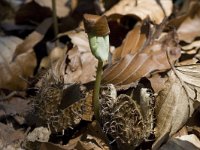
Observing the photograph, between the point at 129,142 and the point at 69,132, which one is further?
the point at 69,132

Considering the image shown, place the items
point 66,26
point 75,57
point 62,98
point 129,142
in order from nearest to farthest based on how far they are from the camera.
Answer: point 129,142
point 62,98
point 75,57
point 66,26

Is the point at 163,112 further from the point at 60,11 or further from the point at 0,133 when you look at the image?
the point at 60,11

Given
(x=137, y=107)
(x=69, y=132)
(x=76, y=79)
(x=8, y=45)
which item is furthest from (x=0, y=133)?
(x=8, y=45)

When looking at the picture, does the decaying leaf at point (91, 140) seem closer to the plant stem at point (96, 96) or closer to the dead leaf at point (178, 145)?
A: the plant stem at point (96, 96)

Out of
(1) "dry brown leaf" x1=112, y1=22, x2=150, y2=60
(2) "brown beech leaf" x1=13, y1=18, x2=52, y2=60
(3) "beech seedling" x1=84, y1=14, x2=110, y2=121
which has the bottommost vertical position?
(2) "brown beech leaf" x1=13, y1=18, x2=52, y2=60

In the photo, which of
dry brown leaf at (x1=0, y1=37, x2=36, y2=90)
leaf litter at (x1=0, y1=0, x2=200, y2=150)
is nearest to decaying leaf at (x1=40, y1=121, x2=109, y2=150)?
leaf litter at (x1=0, y1=0, x2=200, y2=150)

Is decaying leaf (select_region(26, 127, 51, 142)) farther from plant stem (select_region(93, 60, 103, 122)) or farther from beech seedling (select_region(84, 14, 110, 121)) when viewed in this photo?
beech seedling (select_region(84, 14, 110, 121))

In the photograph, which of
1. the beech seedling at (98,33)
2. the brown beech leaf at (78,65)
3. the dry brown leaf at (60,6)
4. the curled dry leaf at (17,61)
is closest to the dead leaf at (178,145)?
the beech seedling at (98,33)
